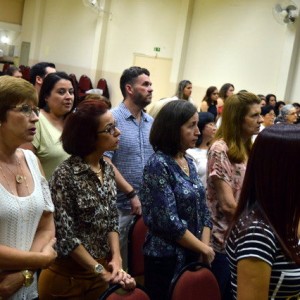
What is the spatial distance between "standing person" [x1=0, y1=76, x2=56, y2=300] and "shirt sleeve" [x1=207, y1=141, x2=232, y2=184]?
1.16 m

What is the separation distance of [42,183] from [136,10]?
426 inches

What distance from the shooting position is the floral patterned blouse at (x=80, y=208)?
2.26m

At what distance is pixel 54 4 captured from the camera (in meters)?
14.7

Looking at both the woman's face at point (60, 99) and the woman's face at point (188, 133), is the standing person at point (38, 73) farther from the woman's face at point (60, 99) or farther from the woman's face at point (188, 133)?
the woman's face at point (188, 133)

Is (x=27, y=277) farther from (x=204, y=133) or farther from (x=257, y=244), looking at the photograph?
(x=204, y=133)

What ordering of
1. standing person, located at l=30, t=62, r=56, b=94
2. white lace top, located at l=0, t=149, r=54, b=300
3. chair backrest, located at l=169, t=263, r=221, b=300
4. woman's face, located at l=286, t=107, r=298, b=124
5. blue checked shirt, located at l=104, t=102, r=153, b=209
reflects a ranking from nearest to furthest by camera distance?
white lace top, located at l=0, t=149, r=54, b=300 < chair backrest, located at l=169, t=263, r=221, b=300 < blue checked shirt, located at l=104, t=102, r=153, b=209 < standing person, located at l=30, t=62, r=56, b=94 < woman's face, located at l=286, t=107, r=298, b=124

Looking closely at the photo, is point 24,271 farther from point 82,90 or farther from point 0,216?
point 82,90

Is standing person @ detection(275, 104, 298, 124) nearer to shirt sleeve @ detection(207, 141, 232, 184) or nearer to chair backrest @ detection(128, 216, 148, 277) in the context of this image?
shirt sleeve @ detection(207, 141, 232, 184)

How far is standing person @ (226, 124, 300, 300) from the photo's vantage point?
4.69 ft

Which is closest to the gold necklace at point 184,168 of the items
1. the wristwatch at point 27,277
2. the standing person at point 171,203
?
the standing person at point 171,203

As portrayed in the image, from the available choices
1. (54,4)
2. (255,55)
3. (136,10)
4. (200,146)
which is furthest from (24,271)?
(54,4)

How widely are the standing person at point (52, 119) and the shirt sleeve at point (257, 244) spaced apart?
5.79 ft

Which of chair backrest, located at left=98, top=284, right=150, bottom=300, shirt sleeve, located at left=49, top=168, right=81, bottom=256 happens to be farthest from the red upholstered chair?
chair backrest, located at left=98, top=284, right=150, bottom=300

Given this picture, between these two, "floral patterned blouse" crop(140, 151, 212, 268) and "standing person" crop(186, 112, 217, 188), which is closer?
"floral patterned blouse" crop(140, 151, 212, 268)
